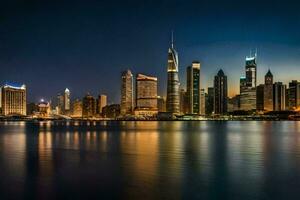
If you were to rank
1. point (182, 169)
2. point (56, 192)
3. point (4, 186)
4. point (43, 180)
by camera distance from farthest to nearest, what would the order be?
point (182, 169) → point (43, 180) → point (4, 186) → point (56, 192)

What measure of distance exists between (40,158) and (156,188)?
17.3 m

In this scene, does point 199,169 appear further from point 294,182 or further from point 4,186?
point 4,186

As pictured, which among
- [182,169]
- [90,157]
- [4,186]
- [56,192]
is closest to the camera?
A: [56,192]

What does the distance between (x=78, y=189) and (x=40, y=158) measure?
15.5 metres

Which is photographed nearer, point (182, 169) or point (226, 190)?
point (226, 190)

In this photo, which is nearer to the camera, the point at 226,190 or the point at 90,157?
the point at 226,190

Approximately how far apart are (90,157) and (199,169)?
1201 centimetres

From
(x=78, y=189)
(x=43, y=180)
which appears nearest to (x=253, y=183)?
(x=78, y=189)

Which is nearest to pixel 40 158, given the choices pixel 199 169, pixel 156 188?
pixel 199 169

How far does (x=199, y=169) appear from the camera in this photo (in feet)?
91.4

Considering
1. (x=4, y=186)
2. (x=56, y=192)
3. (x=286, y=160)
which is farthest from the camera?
(x=286, y=160)

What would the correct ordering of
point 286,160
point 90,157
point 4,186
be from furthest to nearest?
point 90,157
point 286,160
point 4,186

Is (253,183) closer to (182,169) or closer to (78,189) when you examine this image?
(182,169)

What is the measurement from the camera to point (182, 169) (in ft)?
90.3
